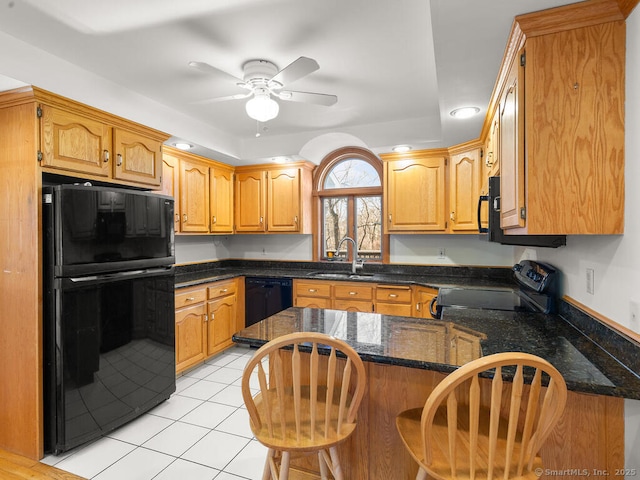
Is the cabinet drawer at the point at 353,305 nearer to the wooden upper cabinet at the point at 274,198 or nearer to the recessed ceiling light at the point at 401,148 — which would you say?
the wooden upper cabinet at the point at 274,198

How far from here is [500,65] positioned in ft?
5.74

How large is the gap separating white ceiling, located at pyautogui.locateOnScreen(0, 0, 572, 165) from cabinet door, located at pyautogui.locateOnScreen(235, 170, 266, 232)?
117cm

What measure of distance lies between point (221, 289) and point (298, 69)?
2527mm

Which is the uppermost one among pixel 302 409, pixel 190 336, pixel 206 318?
pixel 302 409

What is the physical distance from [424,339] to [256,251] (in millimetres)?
3474

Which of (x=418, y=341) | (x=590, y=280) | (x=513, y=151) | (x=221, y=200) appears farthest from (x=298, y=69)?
(x=221, y=200)

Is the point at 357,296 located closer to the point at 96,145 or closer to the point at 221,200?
the point at 221,200

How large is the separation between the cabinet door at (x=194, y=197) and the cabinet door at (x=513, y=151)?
2.89 meters

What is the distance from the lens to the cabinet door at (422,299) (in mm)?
3211

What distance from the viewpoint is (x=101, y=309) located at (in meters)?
2.21

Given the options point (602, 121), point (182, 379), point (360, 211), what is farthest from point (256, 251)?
point (602, 121)

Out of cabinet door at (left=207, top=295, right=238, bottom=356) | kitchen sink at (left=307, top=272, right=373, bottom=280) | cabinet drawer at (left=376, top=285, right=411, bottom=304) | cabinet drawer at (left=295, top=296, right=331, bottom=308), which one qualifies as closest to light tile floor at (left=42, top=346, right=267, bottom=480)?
cabinet door at (left=207, top=295, right=238, bottom=356)

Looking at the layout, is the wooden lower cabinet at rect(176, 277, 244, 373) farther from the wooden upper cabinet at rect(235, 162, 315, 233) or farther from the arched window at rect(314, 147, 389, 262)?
the arched window at rect(314, 147, 389, 262)

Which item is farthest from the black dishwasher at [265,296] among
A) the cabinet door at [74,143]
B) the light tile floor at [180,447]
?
the cabinet door at [74,143]
